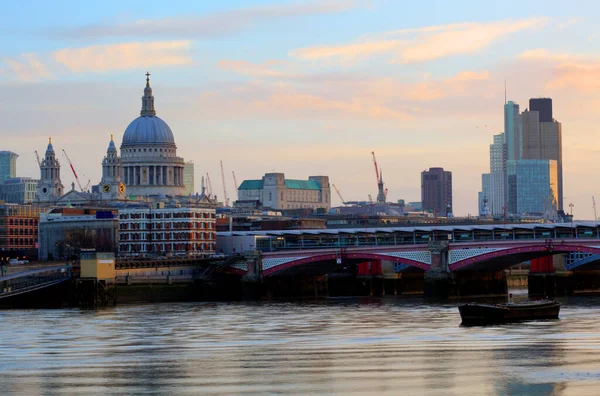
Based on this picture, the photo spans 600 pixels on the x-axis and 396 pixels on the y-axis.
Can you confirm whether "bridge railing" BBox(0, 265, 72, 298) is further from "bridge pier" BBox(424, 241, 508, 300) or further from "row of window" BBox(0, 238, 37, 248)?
"row of window" BBox(0, 238, 37, 248)

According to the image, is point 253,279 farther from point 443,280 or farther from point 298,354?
point 298,354

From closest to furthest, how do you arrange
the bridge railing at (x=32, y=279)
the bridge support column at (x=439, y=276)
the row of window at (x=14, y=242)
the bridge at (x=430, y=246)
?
the bridge railing at (x=32, y=279)
the bridge at (x=430, y=246)
the bridge support column at (x=439, y=276)
the row of window at (x=14, y=242)

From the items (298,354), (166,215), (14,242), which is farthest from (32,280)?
(14,242)

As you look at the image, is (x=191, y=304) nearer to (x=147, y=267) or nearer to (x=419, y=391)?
(x=147, y=267)

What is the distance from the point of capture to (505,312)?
284 feet

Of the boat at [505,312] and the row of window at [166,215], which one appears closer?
the boat at [505,312]

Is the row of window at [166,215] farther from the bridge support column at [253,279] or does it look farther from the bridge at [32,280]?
the bridge at [32,280]

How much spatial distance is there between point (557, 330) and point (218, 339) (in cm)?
1914

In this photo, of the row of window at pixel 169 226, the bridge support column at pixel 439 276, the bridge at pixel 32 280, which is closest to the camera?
the bridge at pixel 32 280

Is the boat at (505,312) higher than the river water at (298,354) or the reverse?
higher

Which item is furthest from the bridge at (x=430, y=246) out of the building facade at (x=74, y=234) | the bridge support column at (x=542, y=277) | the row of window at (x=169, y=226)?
the building facade at (x=74, y=234)

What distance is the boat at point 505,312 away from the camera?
3364 inches

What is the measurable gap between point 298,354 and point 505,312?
26.3 m

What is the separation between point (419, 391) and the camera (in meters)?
49.1
